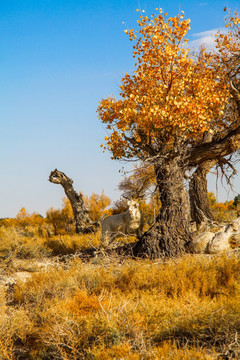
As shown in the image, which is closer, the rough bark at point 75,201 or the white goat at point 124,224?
the white goat at point 124,224

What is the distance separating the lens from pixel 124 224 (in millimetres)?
11812

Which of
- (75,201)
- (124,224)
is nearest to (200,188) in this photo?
(124,224)

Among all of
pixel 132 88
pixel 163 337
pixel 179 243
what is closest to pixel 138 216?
pixel 179 243

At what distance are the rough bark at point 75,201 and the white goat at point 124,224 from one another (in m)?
6.51

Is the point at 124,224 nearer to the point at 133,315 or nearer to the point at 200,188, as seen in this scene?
the point at 200,188

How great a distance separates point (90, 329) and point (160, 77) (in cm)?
825

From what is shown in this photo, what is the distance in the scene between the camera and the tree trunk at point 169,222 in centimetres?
1032

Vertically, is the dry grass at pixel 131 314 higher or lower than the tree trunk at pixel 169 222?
lower

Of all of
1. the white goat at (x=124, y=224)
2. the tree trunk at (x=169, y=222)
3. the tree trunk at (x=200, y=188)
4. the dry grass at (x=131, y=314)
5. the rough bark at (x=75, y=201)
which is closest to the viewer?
the dry grass at (x=131, y=314)

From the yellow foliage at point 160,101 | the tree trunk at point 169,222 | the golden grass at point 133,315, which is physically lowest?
the golden grass at point 133,315

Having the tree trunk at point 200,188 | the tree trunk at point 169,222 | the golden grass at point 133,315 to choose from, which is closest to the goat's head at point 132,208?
the tree trunk at point 169,222

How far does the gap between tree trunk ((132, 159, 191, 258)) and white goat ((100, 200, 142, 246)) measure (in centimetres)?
87

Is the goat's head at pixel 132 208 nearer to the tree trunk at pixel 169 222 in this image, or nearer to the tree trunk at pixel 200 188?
the tree trunk at pixel 169 222

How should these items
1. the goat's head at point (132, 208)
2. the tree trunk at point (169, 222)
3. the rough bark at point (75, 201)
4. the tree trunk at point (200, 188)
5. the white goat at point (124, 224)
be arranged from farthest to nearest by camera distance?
1. the rough bark at point (75, 201)
2. the tree trunk at point (200, 188)
3. the white goat at point (124, 224)
4. the goat's head at point (132, 208)
5. the tree trunk at point (169, 222)
